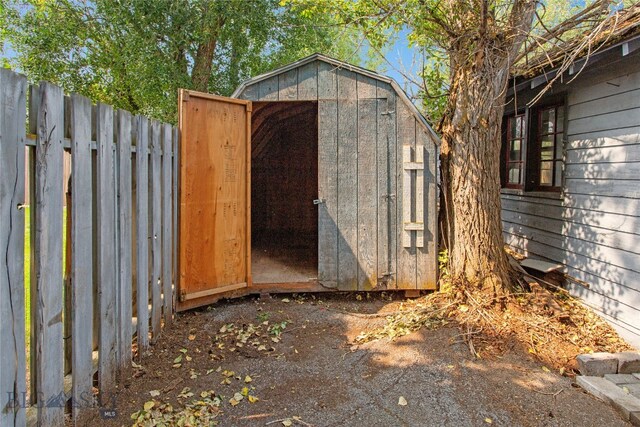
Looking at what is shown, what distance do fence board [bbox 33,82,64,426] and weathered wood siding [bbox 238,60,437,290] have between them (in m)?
3.46

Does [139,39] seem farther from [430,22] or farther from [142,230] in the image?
[142,230]

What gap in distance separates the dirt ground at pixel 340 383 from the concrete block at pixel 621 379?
1.49 ft

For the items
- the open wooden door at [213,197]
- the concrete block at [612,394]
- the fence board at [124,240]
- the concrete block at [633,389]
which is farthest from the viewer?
the open wooden door at [213,197]

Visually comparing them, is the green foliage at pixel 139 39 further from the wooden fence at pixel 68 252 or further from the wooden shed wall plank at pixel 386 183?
the wooden fence at pixel 68 252

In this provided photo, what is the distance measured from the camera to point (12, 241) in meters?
1.83

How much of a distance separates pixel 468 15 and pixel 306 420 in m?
4.44

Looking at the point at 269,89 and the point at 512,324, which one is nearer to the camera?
the point at 512,324

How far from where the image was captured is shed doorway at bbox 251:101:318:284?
6098 mm

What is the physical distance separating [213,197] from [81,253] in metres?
2.45

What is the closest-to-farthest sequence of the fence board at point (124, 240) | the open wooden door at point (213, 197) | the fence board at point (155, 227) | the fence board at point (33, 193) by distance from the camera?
the fence board at point (33, 193)
the fence board at point (124, 240)
the fence board at point (155, 227)
the open wooden door at point (213, 197)

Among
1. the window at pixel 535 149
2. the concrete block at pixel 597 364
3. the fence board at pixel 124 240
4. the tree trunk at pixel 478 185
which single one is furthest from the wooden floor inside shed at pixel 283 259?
the window at pixel 535 149

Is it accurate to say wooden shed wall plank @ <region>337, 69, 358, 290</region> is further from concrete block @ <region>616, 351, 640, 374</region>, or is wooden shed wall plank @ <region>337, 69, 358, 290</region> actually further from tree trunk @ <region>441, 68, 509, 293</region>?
concrete block @ <region>616, 351, 640, 374</region>

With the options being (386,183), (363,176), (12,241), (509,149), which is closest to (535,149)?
(509,149)

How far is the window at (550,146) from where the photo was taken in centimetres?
601
